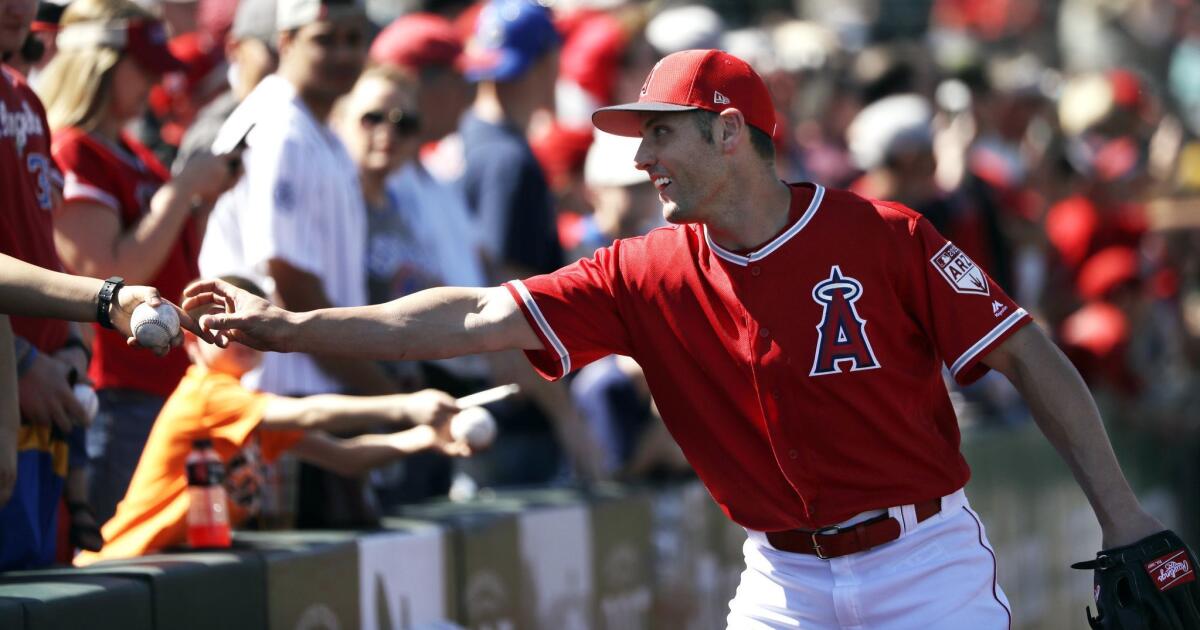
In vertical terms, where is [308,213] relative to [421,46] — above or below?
below

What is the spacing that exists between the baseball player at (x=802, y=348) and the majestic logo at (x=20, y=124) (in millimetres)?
792

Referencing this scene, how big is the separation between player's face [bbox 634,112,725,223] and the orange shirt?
159 cm

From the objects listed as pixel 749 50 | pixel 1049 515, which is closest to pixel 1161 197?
pixel 1049 515

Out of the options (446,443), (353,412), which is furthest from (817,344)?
(353,412)

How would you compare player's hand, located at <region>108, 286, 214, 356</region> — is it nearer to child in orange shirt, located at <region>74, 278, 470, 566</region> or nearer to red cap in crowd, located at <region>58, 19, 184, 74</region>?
child in orange shirt, located at <region>74, 278, 470, 566</region>

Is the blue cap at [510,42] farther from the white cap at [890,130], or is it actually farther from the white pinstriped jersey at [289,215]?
the white cap at [890,130]

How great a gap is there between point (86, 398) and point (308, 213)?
1339 mm

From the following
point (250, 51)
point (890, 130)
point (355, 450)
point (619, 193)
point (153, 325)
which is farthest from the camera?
point (890, 130)

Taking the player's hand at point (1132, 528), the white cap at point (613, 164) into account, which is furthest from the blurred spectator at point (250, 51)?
the player's hand at point (1132, 528)

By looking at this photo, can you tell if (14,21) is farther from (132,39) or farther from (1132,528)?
(1132,528)

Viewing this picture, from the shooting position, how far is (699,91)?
450cm

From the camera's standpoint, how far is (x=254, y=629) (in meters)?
4.91

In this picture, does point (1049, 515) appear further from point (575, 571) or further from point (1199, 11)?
point (1199, 11)

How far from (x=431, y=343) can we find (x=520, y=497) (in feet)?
8.63
